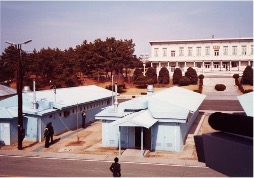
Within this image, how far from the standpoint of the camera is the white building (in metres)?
72.8

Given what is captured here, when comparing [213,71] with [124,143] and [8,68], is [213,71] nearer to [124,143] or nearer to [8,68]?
[8,68]

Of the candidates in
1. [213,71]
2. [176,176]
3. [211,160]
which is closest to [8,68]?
[213,71]

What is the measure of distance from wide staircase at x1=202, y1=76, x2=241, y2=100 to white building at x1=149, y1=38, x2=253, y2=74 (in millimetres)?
5536

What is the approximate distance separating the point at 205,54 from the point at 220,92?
1663 centimetres

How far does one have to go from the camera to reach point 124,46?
68.4m

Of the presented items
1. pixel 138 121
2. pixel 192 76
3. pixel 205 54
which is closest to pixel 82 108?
pixel 138 121

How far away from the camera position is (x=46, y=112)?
2556 centimetres

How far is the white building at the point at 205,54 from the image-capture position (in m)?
72.8

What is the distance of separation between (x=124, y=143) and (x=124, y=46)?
47874 mm

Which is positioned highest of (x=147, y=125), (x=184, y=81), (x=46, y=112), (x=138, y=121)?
(x=184, y=81)

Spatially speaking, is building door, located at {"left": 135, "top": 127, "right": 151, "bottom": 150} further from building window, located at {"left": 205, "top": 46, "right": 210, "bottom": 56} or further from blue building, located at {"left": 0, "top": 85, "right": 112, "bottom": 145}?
building window, located at {"left": 205, "top": 46, "right": 210, "bottom": 56}

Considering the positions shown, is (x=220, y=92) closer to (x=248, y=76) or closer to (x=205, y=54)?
(x=248, y=76)

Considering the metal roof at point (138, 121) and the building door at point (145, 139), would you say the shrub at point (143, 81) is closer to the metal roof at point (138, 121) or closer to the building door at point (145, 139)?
the building door at point (145, 139)

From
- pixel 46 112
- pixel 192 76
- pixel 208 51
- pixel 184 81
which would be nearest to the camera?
pixel 46 112
